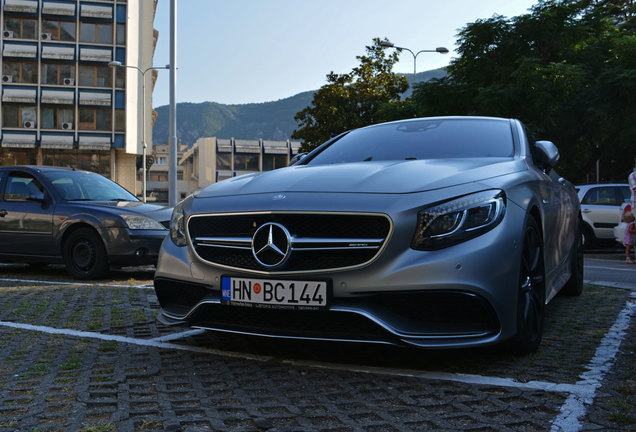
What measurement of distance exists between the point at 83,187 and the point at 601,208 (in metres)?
11.0

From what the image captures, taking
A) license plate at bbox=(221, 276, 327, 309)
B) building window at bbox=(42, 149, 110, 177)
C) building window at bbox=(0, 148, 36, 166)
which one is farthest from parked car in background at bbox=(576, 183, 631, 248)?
building window at bbox=(0, 148, 36, 166)

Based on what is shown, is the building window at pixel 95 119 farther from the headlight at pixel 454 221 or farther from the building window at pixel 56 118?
the headlight at pixel 454 221

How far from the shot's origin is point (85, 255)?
28.5 feet

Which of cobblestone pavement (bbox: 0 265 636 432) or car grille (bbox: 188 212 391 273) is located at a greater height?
car grille (bbox: 188 212 391 273)

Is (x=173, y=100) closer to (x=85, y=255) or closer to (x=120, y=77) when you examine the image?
(x=85, y=255)

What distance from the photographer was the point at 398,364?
386 cm

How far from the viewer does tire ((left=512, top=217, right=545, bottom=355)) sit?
377 cm

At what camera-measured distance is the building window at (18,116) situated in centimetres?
4575

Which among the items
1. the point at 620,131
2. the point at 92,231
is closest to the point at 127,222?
the point at 92,231

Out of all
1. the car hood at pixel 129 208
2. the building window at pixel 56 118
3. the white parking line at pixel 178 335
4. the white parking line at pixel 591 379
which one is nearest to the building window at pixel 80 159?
the building window at pixel 56 118

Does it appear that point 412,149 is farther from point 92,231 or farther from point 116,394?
point 92,231

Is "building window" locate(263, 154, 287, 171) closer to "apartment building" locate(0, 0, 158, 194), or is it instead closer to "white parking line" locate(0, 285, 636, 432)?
"apartment building" locate(0, 0, 158, 194)

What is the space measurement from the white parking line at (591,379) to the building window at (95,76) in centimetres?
4537

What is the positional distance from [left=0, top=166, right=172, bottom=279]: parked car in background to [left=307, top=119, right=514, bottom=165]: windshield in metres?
3.82
